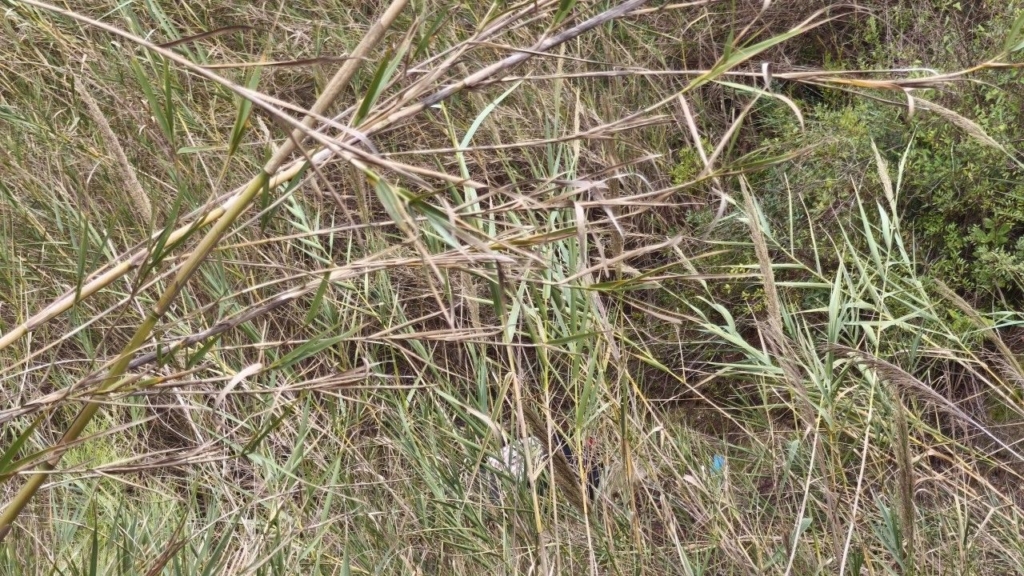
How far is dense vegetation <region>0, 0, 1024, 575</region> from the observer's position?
0.96 m

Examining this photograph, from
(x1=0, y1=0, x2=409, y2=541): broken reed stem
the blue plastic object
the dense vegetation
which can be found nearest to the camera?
(x1=0, y1=0, x2=409, y2=541): broken reed stem

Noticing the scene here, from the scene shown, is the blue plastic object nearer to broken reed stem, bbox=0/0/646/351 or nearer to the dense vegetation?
the dense vegetation

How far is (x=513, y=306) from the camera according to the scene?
5.71 ft

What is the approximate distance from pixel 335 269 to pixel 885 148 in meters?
2.49

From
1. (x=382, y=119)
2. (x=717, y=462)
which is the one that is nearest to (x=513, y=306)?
(x=717, y=462)

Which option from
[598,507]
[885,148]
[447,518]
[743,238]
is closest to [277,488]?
[447,518]

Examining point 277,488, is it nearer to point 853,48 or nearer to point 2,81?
point 2,81

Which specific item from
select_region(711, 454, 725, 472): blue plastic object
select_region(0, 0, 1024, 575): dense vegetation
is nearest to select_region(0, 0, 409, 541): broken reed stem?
select_region(0, 0, 1024, 575): dense vegetation

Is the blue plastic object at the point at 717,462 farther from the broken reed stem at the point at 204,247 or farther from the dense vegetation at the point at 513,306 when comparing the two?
the broken reed stem at the point at 204,247

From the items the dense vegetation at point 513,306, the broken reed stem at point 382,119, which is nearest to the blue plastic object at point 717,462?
the dense vegetation at point 513,306

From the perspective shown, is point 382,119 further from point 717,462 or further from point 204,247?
point 717,462

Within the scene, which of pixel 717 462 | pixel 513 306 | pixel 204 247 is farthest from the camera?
pixel 717 462

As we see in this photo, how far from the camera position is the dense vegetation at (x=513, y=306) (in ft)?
3.15

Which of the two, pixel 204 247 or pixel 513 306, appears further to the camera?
pixel 513 306
